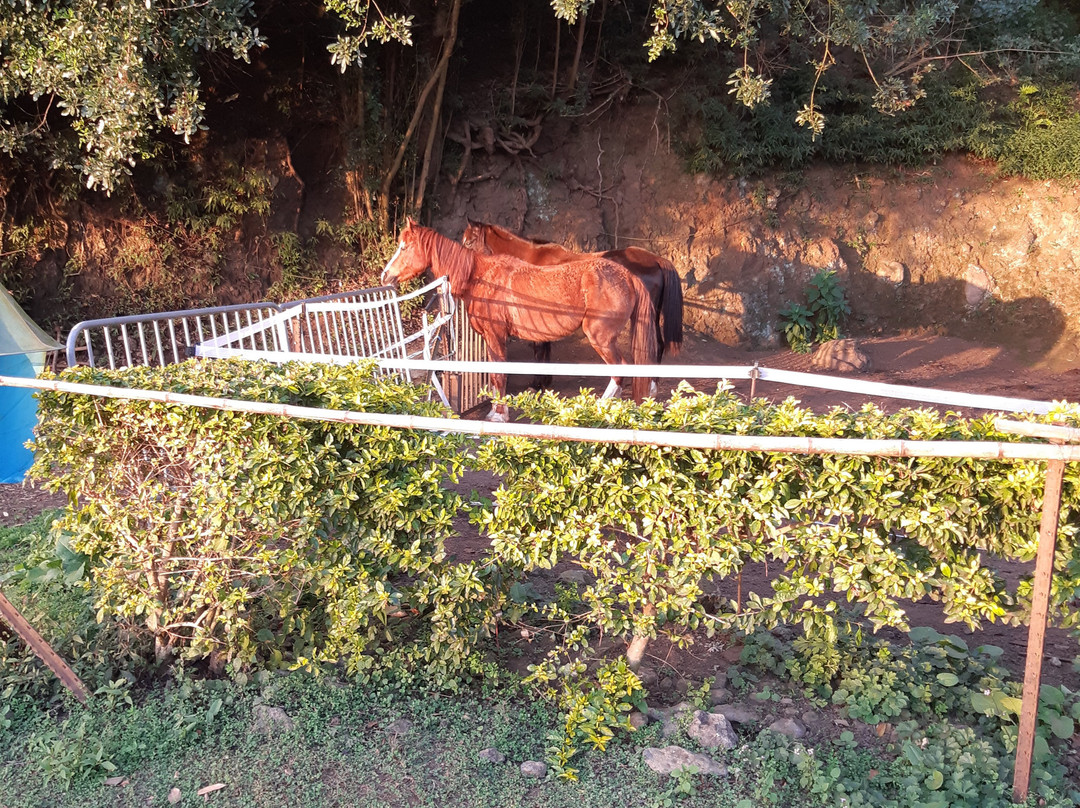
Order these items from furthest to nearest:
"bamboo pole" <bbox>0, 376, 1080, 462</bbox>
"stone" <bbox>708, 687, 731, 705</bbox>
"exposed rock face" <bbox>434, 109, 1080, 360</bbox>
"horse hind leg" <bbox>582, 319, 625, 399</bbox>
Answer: "exposed rock face" <bbox>434, 109, 1080, 360</bbox>, "horse hind leg" <bbox>582, 319, 625, 399</bbox>, "stone" <bbox>708, 687, 731, 705</bbox>, "bamboo pole" <bbox>0, 376, 1080, 462</bbox>

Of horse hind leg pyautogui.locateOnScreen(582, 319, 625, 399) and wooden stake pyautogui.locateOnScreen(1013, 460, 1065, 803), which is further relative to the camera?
horse hind leg pyautogui.locateOnScreen(582, 319, 625, 399)

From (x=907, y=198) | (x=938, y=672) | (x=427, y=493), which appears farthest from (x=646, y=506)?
(x=907, y=198)

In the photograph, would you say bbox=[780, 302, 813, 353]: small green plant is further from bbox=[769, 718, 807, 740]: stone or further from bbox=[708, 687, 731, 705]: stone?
bbox=[769, 718, 807, 740]: stone

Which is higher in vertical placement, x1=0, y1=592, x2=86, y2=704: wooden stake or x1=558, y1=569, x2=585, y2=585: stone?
x1=0, y1=592, x2=86, y2=704: wooden stake

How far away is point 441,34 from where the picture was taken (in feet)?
34.4

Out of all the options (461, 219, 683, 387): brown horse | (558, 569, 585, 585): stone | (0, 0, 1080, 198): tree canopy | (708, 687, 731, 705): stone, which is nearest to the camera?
(708, 687, 731, 705): stone

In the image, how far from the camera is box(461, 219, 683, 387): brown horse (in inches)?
305

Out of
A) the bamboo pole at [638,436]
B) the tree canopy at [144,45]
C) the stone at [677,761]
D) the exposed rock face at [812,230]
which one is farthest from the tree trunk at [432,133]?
the stone at [677,761]

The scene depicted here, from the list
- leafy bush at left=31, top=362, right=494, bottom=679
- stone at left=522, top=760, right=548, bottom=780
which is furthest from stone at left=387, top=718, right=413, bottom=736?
stone at left=522, top=760, right=548, bottom=780

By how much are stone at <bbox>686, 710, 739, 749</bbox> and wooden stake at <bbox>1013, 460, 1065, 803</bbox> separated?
0.90 m

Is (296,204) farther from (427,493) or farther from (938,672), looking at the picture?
(938,672)

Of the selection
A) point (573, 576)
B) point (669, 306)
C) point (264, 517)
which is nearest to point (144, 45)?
point (264, 517)

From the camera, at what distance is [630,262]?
8398 mm

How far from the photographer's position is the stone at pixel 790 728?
2.84 metres
